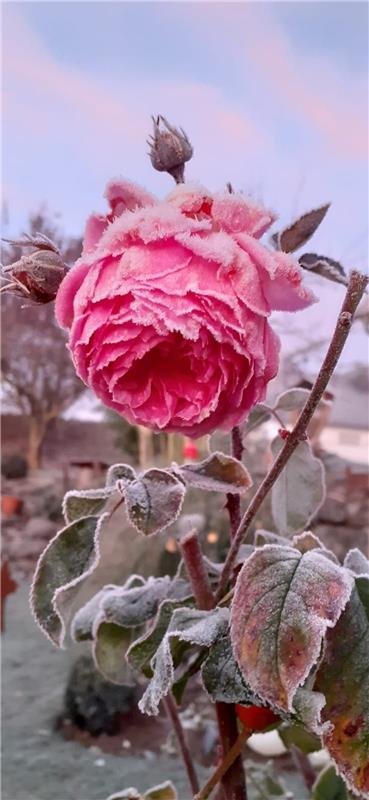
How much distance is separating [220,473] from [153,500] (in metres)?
0.03

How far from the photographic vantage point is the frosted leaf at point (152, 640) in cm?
25

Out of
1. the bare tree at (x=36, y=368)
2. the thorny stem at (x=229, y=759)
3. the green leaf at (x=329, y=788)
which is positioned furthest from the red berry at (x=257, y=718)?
the bare tree at (x=36, y=368)

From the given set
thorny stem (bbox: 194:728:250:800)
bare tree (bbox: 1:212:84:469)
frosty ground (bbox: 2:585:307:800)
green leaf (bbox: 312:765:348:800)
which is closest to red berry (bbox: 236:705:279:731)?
thorny stem (bbox: 194:728:250:800)

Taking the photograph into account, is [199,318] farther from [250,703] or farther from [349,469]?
[349,469]

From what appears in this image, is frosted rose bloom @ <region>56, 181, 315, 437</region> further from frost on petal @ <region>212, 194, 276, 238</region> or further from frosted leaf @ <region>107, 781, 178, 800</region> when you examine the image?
frosted leaf @ <region>107, 781, 178, 800</region>

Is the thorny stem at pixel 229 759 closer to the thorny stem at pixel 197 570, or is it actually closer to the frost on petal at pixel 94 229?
the thorny stem at pixel 197 570

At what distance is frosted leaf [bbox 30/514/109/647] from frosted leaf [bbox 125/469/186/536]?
19mm

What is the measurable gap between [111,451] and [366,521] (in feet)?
2.13

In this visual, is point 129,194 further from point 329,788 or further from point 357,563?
point 329,788

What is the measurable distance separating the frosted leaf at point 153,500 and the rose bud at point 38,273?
5 centimetres

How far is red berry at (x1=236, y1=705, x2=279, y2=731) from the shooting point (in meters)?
0.24

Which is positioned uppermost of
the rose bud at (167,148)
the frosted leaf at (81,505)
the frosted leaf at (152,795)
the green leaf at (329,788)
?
the rose bud at (167,148)

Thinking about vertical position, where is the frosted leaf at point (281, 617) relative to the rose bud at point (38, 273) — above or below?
below

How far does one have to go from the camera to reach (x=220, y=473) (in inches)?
8.9
